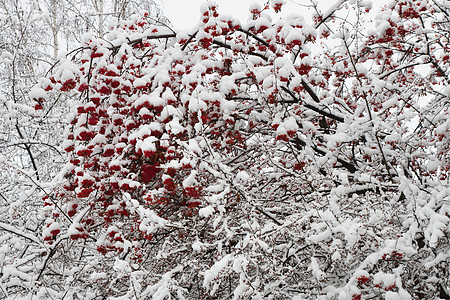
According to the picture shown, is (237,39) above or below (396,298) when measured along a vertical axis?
above

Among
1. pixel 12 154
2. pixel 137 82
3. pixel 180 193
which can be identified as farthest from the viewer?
pixel 12 154

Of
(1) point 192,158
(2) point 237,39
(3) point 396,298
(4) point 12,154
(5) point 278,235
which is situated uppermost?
(4) point 12,154

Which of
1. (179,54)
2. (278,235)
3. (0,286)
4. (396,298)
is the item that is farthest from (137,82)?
(0,286)

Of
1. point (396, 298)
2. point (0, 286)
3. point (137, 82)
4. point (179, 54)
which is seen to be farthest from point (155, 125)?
point (0, 286)

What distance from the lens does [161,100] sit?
263 cm

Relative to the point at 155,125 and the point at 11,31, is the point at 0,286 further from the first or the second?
the point at 11,31

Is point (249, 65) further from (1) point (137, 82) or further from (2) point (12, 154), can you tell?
(2) point (12, 154)

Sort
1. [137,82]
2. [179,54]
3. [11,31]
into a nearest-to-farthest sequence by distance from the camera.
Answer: [137,82] → [179,54] → [11,31]

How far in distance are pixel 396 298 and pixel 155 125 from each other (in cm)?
188

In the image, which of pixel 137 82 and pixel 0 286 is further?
pixel 0 286

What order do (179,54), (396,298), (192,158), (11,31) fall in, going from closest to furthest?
(396,298) → (192,158) → (179,54) → (11,31)

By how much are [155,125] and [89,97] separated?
712mm

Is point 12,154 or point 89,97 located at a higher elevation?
point 12,154

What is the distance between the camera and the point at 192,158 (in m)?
2.51
